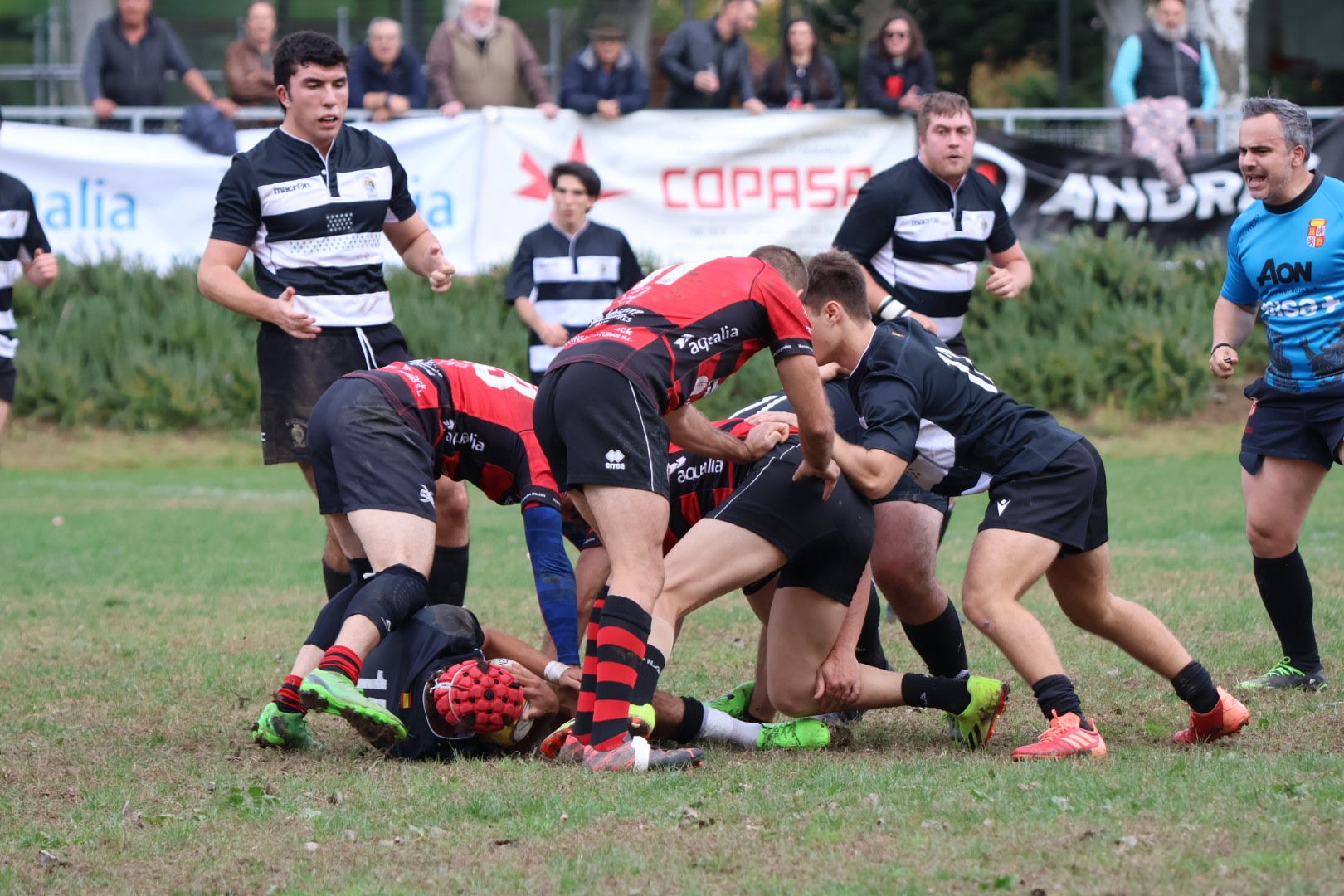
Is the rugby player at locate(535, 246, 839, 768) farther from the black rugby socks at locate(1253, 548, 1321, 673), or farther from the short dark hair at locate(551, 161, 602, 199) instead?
the short dark hair at locate(551, 161, 602, 199)

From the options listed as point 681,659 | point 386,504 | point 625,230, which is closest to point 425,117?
point 625,230

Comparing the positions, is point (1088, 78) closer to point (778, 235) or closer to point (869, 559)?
point (778, 235)

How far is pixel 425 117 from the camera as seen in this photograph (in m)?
15.1

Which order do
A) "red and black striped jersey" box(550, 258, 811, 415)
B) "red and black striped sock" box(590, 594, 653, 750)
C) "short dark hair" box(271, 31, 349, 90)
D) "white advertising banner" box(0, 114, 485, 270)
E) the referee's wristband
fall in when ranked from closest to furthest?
1. "red and black striped sock" box(590, 594, 653, 750)
2. "red and black striped jersey" box(550, 258, 811, 415)
3. "short dark hair" box(271, 31, 349, 90)
4. the referee's wristband
5. "white advertising banner" box(0, 114, 485, 270)

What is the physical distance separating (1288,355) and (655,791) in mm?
3161

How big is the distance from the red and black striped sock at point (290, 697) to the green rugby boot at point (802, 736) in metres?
1.51

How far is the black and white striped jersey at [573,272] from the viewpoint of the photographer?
11.1 metres

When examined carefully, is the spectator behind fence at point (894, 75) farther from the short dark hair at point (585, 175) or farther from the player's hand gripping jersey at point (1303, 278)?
the player's hand gripping jersey at point (1303, 278)

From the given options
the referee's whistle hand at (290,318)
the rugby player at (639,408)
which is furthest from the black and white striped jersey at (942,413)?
the referee's whistle hand at (290,318)

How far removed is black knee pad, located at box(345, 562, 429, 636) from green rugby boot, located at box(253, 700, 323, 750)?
1.22 feet

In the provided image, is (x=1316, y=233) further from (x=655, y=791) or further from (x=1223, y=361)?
(x=655, y=791)

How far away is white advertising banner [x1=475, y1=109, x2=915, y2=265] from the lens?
50.5 ft

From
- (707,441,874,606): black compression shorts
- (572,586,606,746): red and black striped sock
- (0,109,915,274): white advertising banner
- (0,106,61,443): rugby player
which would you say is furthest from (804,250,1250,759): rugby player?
(0,109,915,274): white advertising banner

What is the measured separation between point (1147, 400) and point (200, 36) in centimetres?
1285
